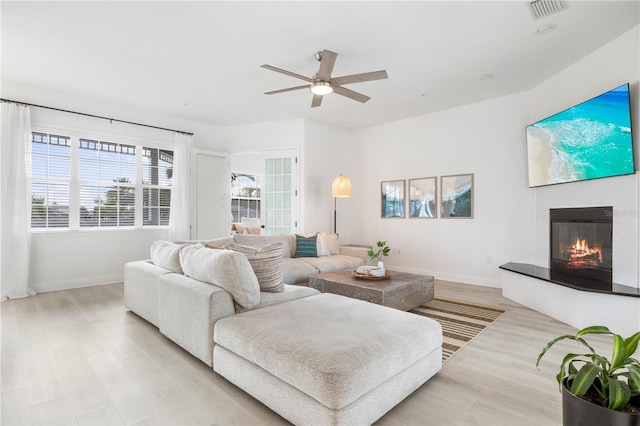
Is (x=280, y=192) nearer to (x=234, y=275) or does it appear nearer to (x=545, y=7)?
(x=234, y=275)

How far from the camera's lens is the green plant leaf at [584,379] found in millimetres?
1116

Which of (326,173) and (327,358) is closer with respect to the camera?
(327,358)

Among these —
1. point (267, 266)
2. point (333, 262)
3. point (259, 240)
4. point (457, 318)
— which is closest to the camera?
point (267, 266)

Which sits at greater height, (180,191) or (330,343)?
(180,191)

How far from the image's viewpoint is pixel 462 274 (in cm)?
541

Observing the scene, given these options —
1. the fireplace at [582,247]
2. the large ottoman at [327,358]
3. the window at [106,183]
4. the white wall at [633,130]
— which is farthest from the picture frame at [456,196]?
the window at [106,183]

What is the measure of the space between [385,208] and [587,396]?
17.6ft

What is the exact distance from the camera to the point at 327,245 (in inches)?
209

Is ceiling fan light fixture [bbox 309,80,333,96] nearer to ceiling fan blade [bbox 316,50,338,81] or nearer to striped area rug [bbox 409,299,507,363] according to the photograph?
ceiling fan blade [bbox 316,50,338,81]

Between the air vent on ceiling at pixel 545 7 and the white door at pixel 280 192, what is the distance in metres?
3.97

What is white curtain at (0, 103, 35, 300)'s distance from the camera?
4.31 metres

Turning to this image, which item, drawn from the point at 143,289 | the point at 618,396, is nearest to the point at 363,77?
the point at 618,396

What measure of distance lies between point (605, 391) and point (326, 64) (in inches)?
119

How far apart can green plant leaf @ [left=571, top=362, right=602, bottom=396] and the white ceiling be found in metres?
2.78
